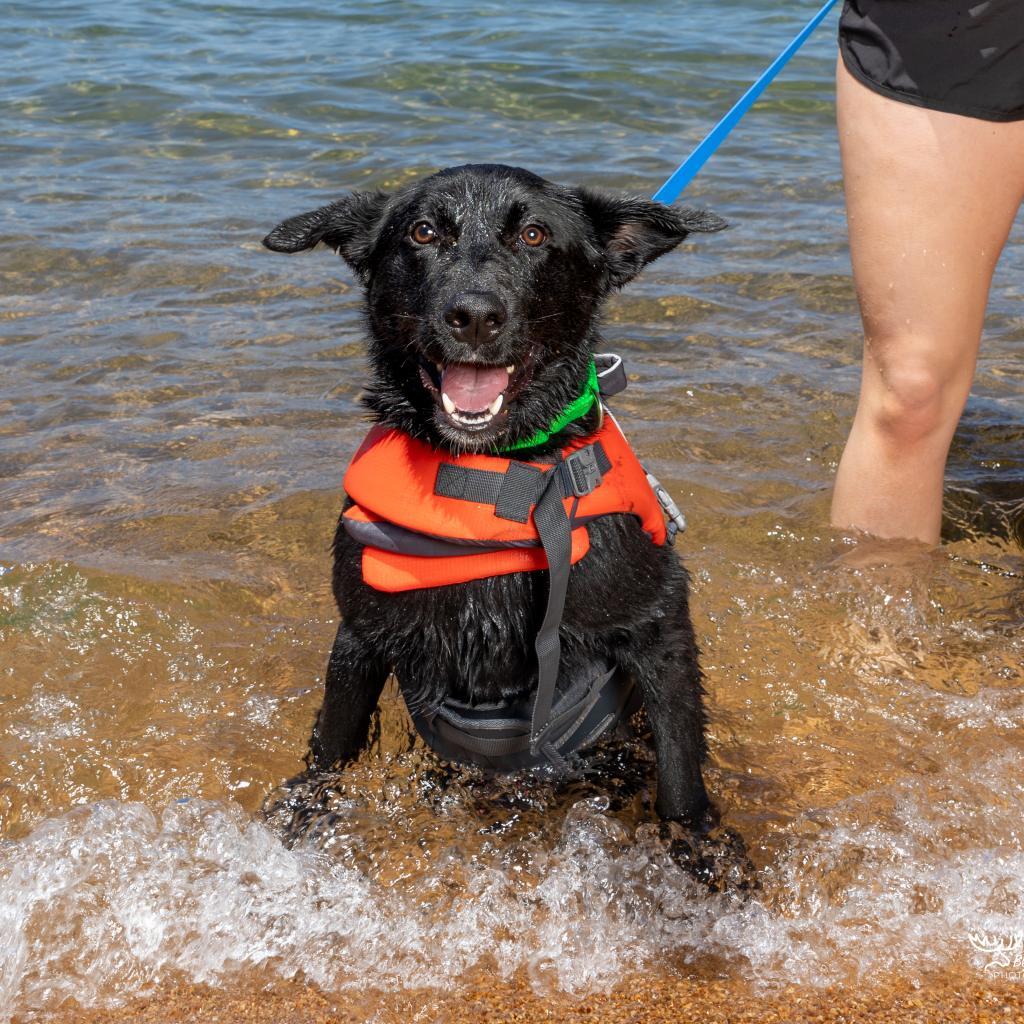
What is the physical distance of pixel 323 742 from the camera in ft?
10.4

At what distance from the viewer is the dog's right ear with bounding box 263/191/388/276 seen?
317 cm

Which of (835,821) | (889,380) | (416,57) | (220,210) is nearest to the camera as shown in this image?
(835,821)

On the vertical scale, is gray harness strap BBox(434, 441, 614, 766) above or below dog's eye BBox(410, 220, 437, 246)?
below

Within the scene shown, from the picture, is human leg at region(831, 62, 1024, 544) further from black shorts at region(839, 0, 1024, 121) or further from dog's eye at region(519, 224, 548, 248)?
dog's eye at region(519, 224, 548, 248)

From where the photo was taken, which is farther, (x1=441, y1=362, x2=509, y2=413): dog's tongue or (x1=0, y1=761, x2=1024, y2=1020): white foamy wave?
(x1=441, y1=362, x2=509, y2=413): dog's tongue

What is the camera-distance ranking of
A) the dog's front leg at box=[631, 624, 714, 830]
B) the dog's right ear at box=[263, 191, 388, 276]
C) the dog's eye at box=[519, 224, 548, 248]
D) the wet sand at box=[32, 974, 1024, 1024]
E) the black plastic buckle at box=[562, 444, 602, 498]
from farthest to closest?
the dog's right ear at box=[263, 191, 388, 276]
the dog's eye at box=[519, 224, 548, 248]
the dog's front leg at box=[631, 624, 714, 830]
the black plastic buckle at box=[562, 444, 602, 498]
the wet sand at box=[32, 974, 1024, 1024]

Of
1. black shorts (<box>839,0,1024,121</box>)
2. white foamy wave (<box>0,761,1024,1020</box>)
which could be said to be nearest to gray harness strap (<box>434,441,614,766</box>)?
white foamy wave (<box>0,761,1024,1020</box>)

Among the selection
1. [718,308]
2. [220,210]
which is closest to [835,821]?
[718,308]

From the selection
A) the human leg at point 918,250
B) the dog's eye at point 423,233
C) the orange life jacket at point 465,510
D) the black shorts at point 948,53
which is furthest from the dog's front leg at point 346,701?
the black shorts at point 948,53

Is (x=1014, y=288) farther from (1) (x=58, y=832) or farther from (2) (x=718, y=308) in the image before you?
(1) (x=58, y=832)

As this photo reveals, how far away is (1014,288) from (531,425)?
4.54m

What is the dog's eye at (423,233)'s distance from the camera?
3027 millimetres

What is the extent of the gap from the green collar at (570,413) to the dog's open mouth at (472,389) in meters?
0.12

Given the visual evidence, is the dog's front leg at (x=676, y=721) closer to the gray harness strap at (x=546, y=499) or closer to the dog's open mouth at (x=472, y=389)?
the gray harness strap at (x=546, y=499)
